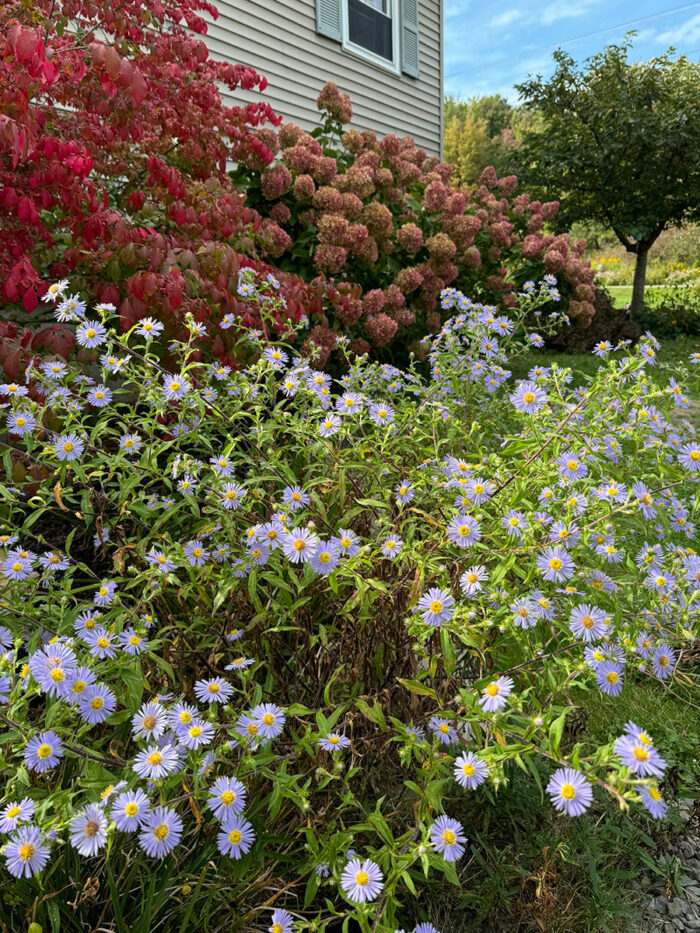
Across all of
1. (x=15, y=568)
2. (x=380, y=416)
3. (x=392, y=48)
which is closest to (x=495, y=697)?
(x=380, y=416)

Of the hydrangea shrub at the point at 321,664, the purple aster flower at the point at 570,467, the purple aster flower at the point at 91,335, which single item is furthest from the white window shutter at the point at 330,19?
the purple aster flower at the point at 570,467

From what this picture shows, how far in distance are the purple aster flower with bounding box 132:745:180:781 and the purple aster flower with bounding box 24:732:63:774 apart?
15cm

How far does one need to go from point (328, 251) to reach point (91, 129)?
1878 millimetres

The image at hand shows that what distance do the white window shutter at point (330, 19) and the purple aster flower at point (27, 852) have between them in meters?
8.31

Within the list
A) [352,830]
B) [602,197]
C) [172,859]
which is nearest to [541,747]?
[352,830]

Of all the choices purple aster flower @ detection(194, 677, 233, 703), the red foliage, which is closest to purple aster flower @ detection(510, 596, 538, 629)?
purple aster flower @ detection(194, 677, 233, 703)

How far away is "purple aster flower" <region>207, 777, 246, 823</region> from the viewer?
1.20 metres

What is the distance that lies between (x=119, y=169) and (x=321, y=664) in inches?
95.2

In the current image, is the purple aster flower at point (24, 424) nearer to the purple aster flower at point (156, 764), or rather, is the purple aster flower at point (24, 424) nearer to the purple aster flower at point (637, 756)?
the purple aster flower at point (156, 764)

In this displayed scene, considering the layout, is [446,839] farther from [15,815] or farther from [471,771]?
[15,815]

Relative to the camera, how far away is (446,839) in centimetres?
120

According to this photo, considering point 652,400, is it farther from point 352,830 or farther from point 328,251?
point 328,251

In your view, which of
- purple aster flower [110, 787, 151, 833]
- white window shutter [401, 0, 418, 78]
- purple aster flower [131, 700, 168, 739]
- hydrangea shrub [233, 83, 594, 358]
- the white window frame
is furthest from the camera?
white window shutter [401, 0, 418, 78]

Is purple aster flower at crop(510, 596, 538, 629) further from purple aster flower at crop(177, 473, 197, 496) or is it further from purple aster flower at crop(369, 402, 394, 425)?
purple aster flower at crop(177, 473, 197, 496)
